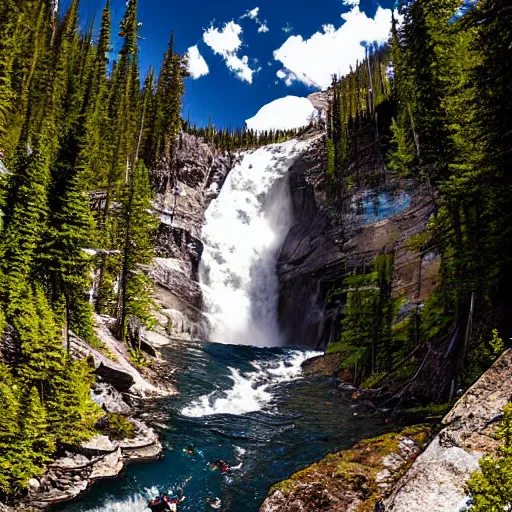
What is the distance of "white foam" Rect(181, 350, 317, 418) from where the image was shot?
69.9 feet

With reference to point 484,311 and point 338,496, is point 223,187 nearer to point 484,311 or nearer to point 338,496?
point 484,311

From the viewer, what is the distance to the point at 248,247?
61.5m

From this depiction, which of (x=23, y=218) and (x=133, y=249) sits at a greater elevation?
(x=133, y=249)

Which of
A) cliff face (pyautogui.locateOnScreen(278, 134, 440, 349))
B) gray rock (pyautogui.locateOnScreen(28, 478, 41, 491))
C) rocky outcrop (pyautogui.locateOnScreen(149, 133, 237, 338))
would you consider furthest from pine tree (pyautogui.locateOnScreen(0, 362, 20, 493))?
rocky outcrop (pyautogui.locateOnScreen(149, 133, 237, 338))

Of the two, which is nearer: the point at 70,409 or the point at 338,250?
the point at 70,409

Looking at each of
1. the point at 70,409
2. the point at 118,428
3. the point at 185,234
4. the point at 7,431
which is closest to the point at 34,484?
the point at 7,431

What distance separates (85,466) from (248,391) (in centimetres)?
1437

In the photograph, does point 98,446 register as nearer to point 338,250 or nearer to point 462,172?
point 462,172

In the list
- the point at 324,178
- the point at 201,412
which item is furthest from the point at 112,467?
the point at 324,178

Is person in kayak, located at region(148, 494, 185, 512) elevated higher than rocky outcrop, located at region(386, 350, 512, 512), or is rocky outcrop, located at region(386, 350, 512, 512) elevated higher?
rocky outcrop, located at region(386, 350, 512, 512)

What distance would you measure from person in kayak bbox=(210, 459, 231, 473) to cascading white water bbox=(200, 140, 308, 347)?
3469cm

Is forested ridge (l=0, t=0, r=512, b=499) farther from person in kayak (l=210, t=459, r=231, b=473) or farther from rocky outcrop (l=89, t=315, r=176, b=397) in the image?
person in kayak (l=210, t=459, r=231, b=473)

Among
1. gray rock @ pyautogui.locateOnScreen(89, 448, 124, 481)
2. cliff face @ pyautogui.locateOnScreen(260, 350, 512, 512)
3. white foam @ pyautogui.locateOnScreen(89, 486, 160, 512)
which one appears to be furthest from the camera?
gray rock @ pyautogui.locateOnScreen(89, 448, 124, 481)

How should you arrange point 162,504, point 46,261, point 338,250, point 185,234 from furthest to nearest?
point 185,234 < point 338,250 < point 46,261 < point 162,504
